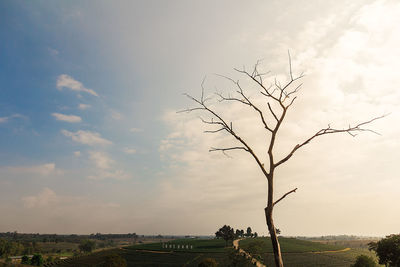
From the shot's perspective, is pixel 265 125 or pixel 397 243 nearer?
pixel 265 125

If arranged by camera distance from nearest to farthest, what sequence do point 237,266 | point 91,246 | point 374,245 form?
1. point 374,245
2. point 237,266
3. point 91,246

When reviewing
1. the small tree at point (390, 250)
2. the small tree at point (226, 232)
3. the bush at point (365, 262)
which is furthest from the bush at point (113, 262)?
the small tree at point (226, 232)

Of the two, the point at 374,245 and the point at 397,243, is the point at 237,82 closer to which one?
the point at 397,243

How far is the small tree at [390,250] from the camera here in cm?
4731

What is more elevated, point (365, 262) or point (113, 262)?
point (365, 262)


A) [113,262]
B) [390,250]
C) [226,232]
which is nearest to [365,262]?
[390,250]

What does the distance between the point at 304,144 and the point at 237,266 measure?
7152 cm

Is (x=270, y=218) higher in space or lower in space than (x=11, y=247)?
higher

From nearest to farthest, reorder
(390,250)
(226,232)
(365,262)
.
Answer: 1. (390,250)
2. (365,262)
3. (226,232)

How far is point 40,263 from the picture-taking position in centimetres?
9750

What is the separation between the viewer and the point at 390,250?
48.5 m

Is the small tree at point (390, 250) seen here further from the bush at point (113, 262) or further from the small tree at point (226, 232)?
the small tree at point (226, 232)

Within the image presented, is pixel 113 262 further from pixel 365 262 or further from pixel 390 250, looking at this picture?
pixel 390 250

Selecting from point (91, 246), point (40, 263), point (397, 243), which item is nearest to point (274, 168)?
point (397, 243)
